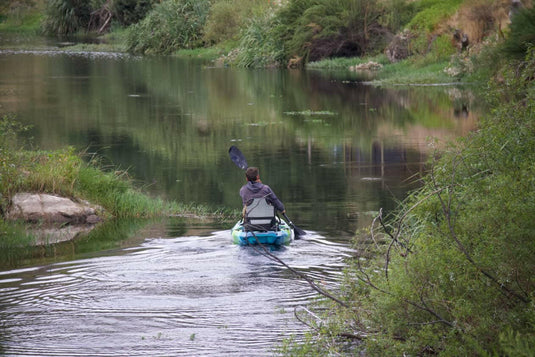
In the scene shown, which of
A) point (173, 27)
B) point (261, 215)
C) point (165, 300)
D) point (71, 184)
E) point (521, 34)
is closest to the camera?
point (165, 300)

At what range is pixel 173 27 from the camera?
209 ft

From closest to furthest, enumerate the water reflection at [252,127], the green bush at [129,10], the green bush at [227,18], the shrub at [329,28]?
the water reflection at [252,127] < the shrub at [329,28] < the green bush at [227,18] < the green bush at [129,10]

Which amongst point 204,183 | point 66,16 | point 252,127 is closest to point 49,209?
point 204,183

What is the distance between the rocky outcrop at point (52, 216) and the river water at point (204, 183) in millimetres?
418

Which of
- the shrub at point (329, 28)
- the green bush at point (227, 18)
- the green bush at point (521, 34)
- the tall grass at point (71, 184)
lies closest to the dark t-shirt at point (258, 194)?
the tall grass at point (71, 184)

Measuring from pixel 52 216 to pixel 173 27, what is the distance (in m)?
49.3

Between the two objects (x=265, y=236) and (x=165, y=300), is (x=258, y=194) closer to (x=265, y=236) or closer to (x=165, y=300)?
(x=265, y=236)

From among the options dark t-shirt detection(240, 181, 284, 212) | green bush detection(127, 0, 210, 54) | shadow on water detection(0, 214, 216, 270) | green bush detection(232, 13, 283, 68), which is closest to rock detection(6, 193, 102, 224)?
shadow on water detection(0, 214, 216, 270)

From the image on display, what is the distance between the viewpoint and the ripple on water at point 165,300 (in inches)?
373

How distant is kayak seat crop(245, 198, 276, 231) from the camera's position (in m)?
13.8

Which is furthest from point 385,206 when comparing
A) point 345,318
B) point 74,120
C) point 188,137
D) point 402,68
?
point 402,68

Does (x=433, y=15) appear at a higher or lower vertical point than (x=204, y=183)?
higher

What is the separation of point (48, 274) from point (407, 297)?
243 inches

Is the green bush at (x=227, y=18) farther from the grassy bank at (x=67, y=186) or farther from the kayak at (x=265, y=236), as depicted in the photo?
the kayak at (x=265, y=236)
